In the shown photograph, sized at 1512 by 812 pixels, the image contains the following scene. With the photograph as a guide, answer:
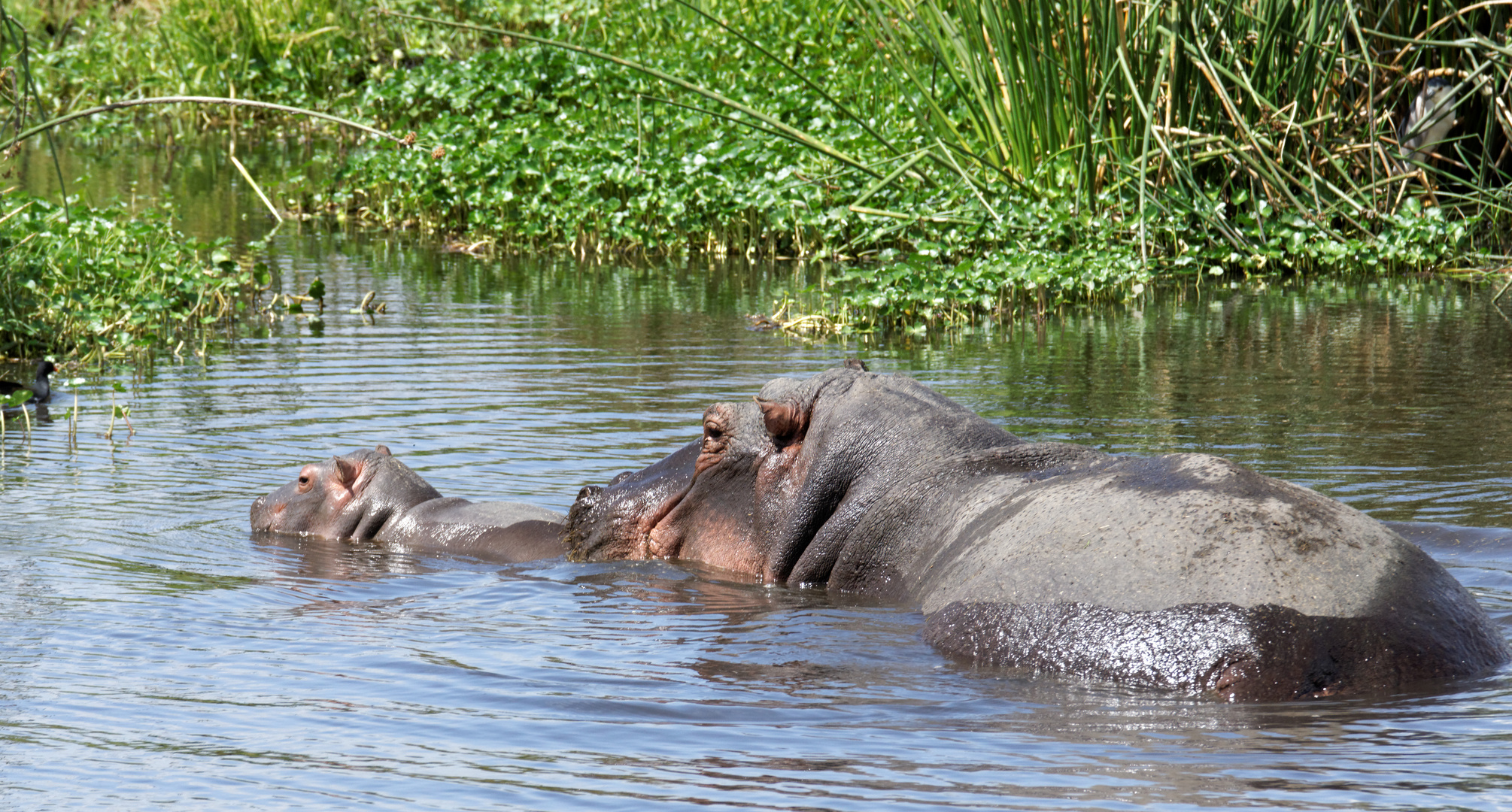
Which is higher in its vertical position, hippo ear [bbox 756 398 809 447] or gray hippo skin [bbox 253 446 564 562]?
hippo ear [bbox 756 398 809 447]

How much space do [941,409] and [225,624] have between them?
6.61ft

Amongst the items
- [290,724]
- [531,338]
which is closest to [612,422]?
[531,338]

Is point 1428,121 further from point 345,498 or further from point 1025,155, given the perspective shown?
point 345,498

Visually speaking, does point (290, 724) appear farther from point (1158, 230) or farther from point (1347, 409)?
point (1158, 230)

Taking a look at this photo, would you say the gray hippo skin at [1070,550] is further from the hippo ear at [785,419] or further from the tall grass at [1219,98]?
the tall grass at [1219,98]

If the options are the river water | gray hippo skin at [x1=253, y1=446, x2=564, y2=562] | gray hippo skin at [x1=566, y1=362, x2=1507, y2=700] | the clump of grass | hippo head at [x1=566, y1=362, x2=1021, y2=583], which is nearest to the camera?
the river water

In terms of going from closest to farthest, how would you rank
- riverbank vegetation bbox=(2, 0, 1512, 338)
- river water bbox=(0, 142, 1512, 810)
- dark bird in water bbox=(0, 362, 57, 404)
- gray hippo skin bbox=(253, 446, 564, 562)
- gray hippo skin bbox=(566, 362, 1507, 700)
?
river water bbox=(0, 142, 1512, 810), gray hippo skin bbox=(566, 362, 1507, 700), gray hippo skin bbox=(253, 446, 564, 562), dark bird in water bbox=(0, 362, 57, 404), riverbank vegetation bbox=(2, 0, 1512, 338)

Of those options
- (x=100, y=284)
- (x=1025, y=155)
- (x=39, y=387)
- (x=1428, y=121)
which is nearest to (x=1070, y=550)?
(x=39, y=387)

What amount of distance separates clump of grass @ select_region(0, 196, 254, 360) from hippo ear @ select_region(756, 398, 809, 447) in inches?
224

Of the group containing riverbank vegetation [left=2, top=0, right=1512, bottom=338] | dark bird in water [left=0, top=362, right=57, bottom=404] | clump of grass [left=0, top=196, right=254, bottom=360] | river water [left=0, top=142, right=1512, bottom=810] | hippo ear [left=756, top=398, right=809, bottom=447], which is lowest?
river water [left=0, top=142, right=1512, bottom=810]

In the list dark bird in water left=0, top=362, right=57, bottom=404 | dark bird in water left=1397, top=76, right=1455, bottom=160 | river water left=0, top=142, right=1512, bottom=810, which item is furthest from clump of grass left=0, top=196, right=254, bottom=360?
dark bird in water left=1397, top=76, right=1455, bottom=160

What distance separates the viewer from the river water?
332 cm

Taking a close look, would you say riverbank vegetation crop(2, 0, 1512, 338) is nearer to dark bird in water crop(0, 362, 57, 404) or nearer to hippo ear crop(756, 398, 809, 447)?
dark bird in water crop(0, 362, 57, 404)

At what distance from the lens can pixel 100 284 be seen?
1018 cm
